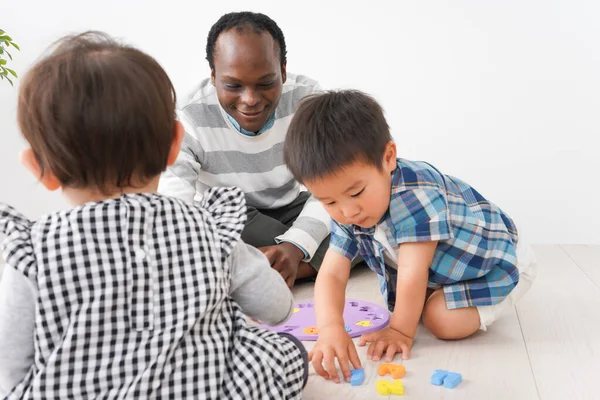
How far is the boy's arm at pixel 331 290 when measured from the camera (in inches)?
48.2

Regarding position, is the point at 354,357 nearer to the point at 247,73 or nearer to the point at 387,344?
the point at 387,344

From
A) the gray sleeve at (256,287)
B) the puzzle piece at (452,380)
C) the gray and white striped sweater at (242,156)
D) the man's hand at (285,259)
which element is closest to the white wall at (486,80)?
the gray and white striped sweater at (242,156)

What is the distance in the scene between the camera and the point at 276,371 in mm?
802

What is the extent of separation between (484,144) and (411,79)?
1.02 ft

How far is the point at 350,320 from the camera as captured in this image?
1410mm

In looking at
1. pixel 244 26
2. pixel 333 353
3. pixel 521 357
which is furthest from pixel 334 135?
pixel 244 26

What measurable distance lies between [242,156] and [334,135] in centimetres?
69

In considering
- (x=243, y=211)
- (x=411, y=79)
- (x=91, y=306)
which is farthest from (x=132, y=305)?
(x=411, y=79)

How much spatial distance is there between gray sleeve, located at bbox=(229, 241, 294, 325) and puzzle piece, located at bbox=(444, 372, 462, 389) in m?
0.32

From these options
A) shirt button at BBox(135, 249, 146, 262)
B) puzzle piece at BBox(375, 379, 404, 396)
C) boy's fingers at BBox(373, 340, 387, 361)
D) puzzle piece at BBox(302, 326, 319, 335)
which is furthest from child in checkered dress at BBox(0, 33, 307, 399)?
puzzle piece at BBox(302, 326, 319, 335)

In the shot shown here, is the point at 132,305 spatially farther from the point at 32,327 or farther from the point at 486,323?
the point at 486,323

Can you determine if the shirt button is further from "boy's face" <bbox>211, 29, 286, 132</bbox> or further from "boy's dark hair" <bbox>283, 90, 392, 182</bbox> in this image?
"boy's face" <bbox>211, 29, 286, 132</bbox>

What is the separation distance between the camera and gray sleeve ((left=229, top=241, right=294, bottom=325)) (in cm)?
84

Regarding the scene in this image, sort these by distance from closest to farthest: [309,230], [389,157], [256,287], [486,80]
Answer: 1. [256,287]
2. [389,157]
3. [309,230]
4. [486,80]
